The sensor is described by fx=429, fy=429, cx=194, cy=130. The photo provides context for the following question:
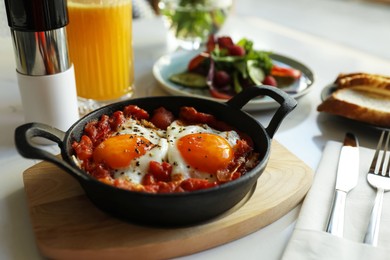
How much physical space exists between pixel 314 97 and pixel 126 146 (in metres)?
0.95

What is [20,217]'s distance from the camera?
104cm

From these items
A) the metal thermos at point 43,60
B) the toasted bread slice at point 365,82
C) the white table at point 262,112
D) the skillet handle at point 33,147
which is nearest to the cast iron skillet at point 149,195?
the skillet handle at point 33,147

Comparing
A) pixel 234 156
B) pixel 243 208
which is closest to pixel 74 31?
pixel 234 156

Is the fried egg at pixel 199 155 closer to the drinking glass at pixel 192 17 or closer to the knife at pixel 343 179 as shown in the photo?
the knife at pixel 343 179

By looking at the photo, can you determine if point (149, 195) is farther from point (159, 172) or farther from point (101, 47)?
point (101, 47)

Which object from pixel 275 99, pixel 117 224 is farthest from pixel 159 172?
pixel 275 99

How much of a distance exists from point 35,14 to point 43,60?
141 millimetres

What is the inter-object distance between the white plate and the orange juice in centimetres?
17

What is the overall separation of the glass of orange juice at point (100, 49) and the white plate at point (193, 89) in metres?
0.17

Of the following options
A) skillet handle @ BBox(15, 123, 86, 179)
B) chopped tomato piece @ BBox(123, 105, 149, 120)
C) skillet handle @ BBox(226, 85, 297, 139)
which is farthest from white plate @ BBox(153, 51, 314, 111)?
skillet handle @ BBox(15, 123, 86, 179)

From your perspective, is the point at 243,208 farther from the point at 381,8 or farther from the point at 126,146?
the point at 381,8

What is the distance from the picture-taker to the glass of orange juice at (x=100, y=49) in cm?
140

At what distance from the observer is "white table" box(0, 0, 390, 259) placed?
0.97 m

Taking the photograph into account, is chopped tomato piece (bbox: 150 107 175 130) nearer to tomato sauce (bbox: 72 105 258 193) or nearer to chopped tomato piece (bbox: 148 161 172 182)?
tomato sauce (bbox: 72 105 258 193)
